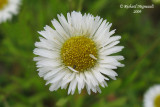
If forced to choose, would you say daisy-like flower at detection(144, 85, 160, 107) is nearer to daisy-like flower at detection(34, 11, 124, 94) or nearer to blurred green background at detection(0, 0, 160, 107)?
blurred green background at detection(0, 0, 160, 107)

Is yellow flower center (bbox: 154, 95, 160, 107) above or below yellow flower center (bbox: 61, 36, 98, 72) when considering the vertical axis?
below

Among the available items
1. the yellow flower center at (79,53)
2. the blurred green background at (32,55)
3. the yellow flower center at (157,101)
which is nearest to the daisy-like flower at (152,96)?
the yellow flower center at (157,101)

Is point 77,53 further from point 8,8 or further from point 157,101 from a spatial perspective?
point 8,8

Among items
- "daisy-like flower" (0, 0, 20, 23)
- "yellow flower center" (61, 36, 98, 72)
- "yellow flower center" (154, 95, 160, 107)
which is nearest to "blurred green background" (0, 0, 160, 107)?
"daisy-like flower" (0, 0, 20, 23)

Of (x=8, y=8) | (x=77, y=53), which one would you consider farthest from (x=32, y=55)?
(x=77, y=53)

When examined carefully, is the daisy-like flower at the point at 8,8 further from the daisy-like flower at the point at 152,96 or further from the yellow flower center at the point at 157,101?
the yellow flower center at the point at 157,101
